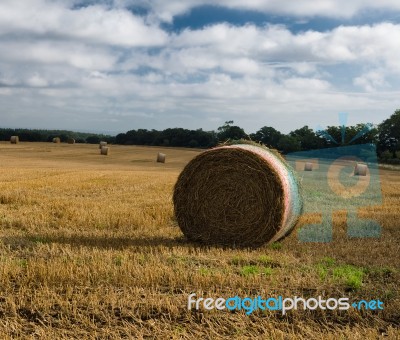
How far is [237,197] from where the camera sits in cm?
834

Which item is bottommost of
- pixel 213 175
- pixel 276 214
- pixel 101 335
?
pixel 101 335

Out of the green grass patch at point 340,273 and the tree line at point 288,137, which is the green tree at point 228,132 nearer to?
the tree line at point 288,137

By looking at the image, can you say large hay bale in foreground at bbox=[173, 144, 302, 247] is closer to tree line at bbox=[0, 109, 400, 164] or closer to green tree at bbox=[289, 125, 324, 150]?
tree line at bbox=[0, 109, 400, 164]

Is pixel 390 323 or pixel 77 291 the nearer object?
pixel 390 323

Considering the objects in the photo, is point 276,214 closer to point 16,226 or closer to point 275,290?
point 275,290

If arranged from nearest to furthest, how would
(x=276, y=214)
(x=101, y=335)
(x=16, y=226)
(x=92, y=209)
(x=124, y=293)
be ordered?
(x=101, y=335) < (x=124, y=293) < (x=276, y=214) < (x=16, y=226) < (x=92, y=209)

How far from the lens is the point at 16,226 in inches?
359

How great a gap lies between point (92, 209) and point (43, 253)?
3852 mm

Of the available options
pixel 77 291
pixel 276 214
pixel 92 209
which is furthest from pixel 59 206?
pixel 77 291

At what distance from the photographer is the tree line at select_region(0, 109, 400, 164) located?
1903 inches

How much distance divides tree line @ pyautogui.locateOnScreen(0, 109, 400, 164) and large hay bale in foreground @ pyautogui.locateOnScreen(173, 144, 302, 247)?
1441 inches

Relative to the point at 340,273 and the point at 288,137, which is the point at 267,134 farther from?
the point at 340,273

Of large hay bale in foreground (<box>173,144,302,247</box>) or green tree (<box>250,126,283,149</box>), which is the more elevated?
green tree (<box>250,126,283,149</box>)

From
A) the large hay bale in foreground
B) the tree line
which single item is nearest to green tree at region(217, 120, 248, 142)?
the tree line
